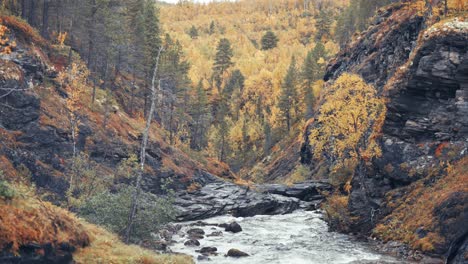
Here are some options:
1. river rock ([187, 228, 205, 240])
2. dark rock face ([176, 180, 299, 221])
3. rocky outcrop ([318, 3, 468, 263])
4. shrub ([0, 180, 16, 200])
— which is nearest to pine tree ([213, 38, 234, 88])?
dark rock face ([176, 180, 299, 221])

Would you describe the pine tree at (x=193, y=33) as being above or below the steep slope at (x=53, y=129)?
above

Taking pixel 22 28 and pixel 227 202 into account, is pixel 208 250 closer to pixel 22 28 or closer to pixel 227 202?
pixel 227 202

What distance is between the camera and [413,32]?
47500 millimetres

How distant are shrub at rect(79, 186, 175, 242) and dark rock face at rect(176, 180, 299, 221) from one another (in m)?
14.9

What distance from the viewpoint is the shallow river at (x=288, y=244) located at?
1040 inches

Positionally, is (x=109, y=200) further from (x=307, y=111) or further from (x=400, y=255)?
(x=307, y=111)

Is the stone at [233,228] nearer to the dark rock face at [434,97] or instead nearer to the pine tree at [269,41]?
the dark rock face at [434,97]

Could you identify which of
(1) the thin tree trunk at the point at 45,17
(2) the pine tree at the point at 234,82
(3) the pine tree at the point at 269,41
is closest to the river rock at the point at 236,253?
(1) the thin tree trunk at the point at 45,17

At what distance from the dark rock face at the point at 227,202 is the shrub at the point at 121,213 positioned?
587 inches

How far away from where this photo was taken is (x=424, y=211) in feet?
95.6

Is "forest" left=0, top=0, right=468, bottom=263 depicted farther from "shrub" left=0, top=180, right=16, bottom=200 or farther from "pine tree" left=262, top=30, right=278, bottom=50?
"pine tree" left=262, top=30, right=278, bottom=50

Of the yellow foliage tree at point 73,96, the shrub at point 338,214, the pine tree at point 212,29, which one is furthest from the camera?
the pine tree at point 212,29

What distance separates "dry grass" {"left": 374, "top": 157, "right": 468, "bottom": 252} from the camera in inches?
1036

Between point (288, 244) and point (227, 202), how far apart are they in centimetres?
1699
